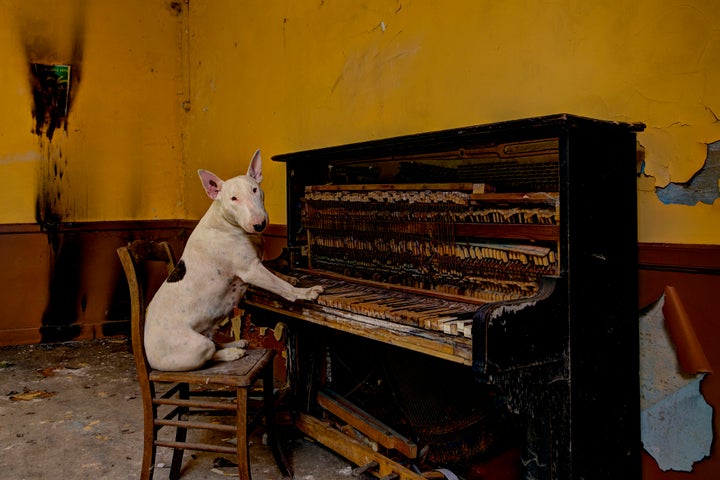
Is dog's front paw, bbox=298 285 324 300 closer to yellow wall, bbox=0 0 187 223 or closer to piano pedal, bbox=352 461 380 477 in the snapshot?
piano pedal, bbox=352 461 380 477

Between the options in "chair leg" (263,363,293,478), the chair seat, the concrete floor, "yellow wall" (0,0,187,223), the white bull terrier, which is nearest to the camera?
the chair seat

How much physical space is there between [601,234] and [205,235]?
1.77 metres

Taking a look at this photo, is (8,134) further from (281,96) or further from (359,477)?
(359,477)

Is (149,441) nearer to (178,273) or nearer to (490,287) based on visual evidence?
(178,273)

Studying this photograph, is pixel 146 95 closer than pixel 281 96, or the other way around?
pixel 281 96

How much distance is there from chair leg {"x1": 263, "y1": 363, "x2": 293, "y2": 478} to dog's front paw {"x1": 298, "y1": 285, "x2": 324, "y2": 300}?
0.52 meters

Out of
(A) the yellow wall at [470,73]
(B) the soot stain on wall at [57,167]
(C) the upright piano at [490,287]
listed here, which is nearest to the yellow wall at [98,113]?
(B) the soot stain on wall at [57,167]

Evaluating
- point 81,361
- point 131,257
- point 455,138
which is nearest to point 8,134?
point 81,361

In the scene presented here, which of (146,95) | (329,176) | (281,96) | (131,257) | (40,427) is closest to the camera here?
(131,257)

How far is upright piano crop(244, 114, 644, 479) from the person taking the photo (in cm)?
198

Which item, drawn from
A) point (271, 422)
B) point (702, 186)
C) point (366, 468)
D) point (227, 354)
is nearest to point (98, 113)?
point (227, 354)

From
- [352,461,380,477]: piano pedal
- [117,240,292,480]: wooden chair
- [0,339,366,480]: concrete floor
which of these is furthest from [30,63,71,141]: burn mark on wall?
[352,461,380,477]: piano pedal

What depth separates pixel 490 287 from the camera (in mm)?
2391

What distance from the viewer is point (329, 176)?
136 inches
